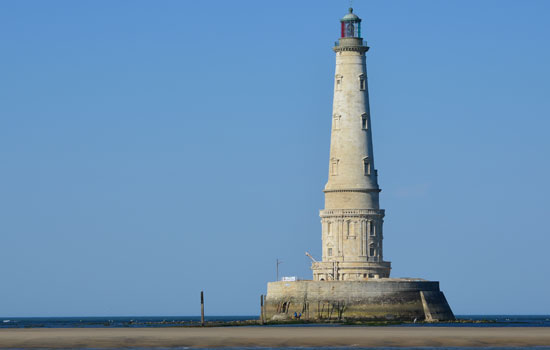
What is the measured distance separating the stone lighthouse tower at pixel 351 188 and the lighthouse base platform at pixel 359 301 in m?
4.00

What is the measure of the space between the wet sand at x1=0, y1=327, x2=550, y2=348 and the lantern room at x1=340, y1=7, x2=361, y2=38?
112 feet

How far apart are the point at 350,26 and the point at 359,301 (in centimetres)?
2295

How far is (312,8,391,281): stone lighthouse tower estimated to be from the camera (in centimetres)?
9744

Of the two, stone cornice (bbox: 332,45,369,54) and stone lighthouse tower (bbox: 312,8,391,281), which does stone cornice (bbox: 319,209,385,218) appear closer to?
stone lighthouse tower (bbox: 312,8,391,281)

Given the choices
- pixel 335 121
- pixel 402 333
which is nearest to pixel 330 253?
pixel 335 121

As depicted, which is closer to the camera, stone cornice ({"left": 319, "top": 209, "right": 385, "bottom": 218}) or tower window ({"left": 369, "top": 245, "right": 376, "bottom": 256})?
stone cornice ({"left": 319, "top": 209, "right": 385, "bottom": 218})

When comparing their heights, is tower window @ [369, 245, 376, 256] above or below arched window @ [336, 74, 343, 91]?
below

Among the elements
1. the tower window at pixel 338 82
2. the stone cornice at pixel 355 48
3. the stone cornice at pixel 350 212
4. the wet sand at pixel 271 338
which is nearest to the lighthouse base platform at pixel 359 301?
the stone cornice at pixel 350 212

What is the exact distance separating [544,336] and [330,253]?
31074 mm

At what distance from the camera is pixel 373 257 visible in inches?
3866

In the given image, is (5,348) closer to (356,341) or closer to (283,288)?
(356,341)

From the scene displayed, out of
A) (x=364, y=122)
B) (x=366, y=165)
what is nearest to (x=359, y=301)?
(x=366, y=165)

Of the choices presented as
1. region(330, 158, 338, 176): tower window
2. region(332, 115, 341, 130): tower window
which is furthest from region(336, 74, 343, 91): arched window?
region(330, 158, 338, 176): tower window

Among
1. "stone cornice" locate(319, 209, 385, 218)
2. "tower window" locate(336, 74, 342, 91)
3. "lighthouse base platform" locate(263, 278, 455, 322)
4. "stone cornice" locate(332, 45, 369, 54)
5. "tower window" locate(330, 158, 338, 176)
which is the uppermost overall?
"stone cornice" locate(332, 45, 369, 54)
